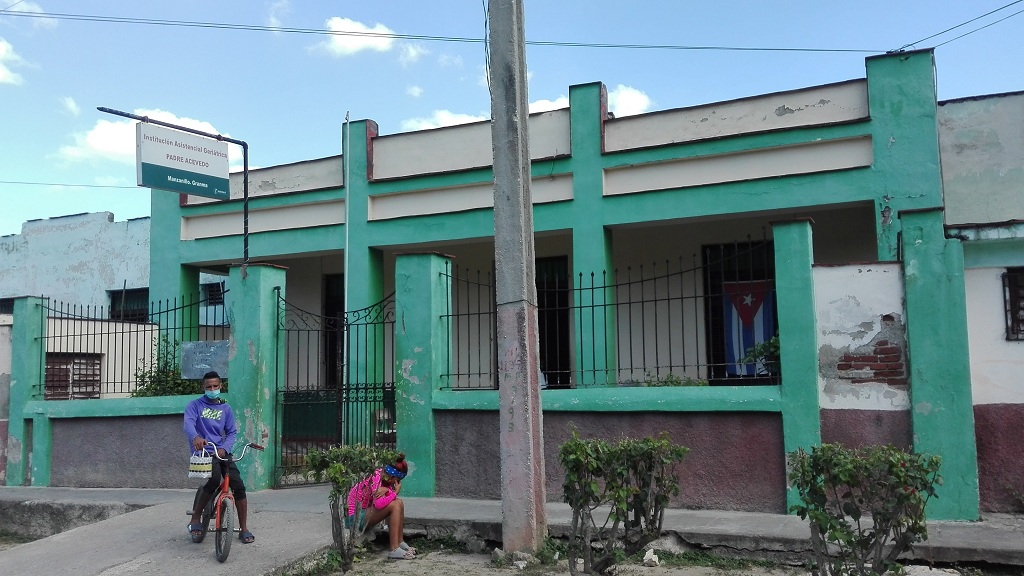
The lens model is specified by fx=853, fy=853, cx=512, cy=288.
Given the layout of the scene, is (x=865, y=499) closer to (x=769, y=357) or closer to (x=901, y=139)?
(x=769, y=357)

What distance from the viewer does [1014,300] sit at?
7.57 meters

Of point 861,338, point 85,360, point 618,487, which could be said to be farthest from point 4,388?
point 861,338

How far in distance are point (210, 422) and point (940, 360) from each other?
6208mm

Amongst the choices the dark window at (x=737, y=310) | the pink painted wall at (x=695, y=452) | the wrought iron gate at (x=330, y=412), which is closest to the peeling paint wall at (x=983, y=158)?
the dark window at (x=737, y=310)

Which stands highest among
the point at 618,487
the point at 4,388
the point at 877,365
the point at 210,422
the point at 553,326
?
the point at 553,326

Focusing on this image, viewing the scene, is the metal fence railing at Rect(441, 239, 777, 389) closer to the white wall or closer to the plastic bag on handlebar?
the white wall

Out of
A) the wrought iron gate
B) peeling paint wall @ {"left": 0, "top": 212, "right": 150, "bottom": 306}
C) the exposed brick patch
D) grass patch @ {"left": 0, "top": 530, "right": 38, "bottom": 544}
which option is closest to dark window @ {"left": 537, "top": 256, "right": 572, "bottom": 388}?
the wrought iron gate

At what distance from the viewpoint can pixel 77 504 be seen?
9.53 meters

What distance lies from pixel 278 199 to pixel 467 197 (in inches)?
127

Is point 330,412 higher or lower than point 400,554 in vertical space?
higher

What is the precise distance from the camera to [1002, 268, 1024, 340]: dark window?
7.54 m

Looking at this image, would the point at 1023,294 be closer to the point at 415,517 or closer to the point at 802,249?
the point at 802,249

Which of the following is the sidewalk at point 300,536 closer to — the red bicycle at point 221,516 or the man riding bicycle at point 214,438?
the red bicycle at point 221,516

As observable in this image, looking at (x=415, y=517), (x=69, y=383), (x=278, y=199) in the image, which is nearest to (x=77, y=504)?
(x=69, y=383)
